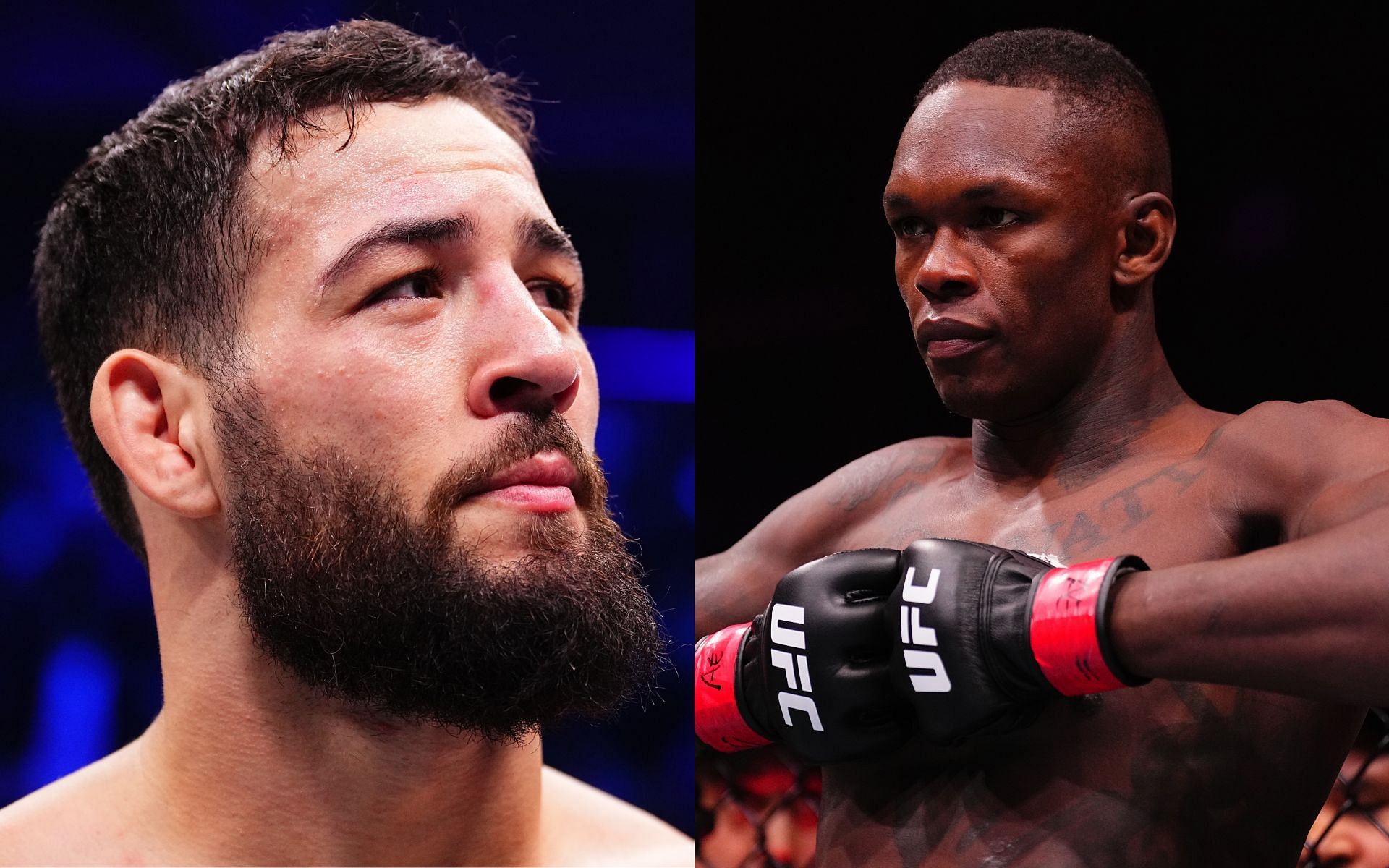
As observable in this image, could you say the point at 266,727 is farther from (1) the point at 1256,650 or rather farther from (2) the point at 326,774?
(1) the point at 1256,650

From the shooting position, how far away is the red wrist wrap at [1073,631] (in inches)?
45.8

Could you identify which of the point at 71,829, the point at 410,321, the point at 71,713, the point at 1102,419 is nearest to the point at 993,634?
the point at 1102,419

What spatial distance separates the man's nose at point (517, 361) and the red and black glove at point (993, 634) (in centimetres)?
58

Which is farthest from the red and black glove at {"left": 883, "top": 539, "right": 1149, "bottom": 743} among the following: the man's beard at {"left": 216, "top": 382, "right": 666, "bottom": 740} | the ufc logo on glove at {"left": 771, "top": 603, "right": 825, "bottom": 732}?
the man's beard at {"left": 216, "top": 382, "right": 666, "bottom": 740}

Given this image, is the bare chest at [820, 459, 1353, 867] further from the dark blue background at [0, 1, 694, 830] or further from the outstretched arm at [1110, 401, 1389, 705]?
the dark blue background at [0, 1, 694, 830]

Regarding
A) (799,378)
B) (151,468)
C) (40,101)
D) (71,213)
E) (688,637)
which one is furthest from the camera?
(688,637)

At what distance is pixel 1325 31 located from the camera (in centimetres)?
145

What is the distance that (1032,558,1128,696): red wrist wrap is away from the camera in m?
1.16

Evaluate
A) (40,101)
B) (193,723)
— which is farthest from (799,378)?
(40,101)

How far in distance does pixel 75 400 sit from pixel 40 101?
26.1 inches

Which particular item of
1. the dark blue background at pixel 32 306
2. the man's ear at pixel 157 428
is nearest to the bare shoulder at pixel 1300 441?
the dark blue background at pixel 32 306

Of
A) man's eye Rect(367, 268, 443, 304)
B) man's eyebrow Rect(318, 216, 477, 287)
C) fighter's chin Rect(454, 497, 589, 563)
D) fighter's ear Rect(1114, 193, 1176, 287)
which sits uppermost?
fighter's ear Rect(1114, 193, 1176, 287)

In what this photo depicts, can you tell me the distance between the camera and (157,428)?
5.89 feet

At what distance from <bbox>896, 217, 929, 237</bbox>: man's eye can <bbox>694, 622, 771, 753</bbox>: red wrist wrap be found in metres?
0.54
